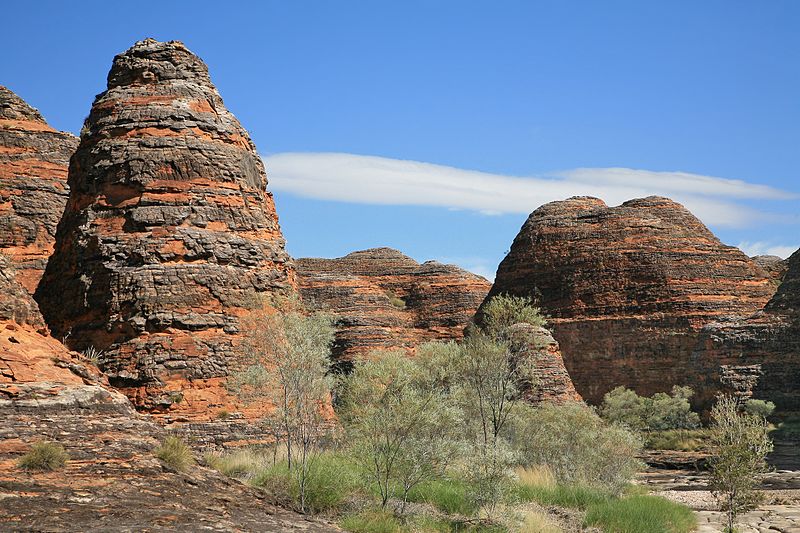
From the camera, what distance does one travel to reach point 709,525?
18703 millimetres

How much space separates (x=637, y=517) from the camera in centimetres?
1644

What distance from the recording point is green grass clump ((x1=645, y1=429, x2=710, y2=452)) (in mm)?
35062

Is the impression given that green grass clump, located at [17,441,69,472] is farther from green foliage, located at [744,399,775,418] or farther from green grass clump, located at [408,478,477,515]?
green foliage, located at [744,399,775,418]

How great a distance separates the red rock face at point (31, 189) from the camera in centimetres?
2759

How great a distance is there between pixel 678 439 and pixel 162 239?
26.1m

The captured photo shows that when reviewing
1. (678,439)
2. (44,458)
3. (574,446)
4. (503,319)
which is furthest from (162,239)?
(678,439)

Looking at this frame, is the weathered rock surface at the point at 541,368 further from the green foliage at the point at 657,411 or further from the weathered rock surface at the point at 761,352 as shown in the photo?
the weathered rock surface at the point at 761,352

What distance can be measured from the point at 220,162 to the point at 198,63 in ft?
9.09

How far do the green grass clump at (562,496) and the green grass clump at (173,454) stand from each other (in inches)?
315

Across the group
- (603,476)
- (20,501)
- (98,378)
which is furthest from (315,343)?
(603,476)

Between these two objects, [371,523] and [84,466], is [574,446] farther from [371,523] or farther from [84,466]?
[84,466]

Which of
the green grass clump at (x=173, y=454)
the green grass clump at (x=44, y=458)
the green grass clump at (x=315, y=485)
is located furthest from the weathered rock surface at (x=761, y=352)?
the green grass clump at (x=44, y=458)

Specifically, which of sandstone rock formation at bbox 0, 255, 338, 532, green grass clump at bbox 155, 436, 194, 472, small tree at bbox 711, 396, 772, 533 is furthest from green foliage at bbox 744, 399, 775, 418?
green grass clump at bbox 155, 436, 194, 472

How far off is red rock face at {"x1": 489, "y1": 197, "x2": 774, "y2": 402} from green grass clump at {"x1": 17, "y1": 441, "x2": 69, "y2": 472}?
117 ft
